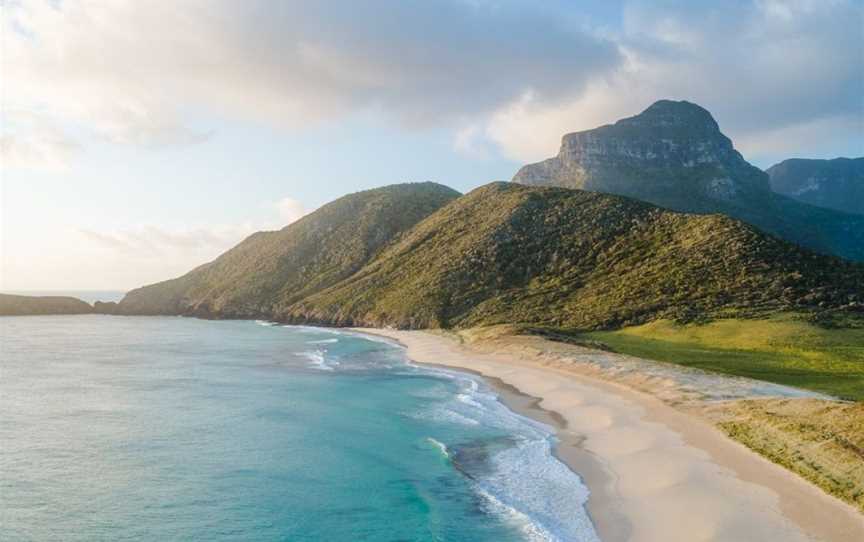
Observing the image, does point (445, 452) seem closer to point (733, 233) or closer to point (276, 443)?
point (276, 443)

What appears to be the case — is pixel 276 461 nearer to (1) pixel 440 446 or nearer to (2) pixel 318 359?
(1) pixel 440 446

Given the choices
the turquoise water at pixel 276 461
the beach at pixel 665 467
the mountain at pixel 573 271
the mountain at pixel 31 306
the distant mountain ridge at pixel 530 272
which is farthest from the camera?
the mountain at pixel 31 306

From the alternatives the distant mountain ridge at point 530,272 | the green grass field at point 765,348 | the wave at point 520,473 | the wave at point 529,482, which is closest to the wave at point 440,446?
the wave at point 520,473

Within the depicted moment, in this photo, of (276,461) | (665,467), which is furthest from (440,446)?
(665,467)

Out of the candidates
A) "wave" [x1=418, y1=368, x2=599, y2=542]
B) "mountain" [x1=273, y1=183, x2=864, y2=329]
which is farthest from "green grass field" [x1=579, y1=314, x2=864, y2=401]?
"wave" [x1=418, y1=368, x2=599, y2=542]

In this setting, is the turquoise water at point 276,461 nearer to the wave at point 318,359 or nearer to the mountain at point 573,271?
the wave at point 318,359

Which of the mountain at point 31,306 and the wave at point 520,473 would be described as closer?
the wave at point 520,473

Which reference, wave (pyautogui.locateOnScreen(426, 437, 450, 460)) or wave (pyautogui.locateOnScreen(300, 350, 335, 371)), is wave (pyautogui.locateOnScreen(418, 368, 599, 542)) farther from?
wave (pyautogui.locateOnScreen(300, 350, 335, 371))

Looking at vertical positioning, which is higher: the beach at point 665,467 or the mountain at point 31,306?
the mountain at point 31,306
